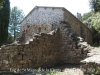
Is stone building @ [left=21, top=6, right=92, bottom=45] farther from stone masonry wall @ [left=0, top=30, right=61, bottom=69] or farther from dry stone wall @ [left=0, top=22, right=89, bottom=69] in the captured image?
stone masonry wall @ [left=0, top=30, right=61, bottom=69]

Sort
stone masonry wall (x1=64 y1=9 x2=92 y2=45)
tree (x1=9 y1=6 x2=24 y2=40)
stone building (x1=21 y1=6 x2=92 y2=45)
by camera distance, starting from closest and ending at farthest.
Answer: stone building (x1=21 y1=6 x2=92 y2=45)
stone masonry wall (x1=64 y1=9 x2=92 y2=45)
tree (x1=9 y1=6 x2=24 y2=40)

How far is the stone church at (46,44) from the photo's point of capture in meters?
10.0

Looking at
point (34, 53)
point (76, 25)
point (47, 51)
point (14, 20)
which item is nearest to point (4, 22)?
point (76, 25)

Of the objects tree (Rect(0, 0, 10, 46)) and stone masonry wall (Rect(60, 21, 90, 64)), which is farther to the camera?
tree (Rect(0, 0, 10, 46))

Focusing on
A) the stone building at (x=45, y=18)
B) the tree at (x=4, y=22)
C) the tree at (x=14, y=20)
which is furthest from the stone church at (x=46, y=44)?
the tree at (x=14, y=20)

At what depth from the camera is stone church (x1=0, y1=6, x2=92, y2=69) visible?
10031 millimetres

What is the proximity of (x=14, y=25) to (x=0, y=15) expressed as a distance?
49.4 feet

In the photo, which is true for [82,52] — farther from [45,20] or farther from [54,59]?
[45,20]

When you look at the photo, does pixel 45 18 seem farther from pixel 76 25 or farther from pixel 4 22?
pixel 4 22

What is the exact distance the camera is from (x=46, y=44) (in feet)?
39.2

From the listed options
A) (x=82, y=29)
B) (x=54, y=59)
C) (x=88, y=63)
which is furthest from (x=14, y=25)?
(x=88, y=63)

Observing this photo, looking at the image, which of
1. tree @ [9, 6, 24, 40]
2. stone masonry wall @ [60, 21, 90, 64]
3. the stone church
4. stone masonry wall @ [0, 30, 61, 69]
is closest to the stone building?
the stone church

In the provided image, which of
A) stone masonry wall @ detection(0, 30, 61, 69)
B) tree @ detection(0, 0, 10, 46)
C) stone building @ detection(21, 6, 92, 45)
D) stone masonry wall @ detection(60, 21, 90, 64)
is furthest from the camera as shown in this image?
tree @ detection(0, 0, 10, 46)

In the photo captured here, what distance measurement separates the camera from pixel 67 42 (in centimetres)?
1329
